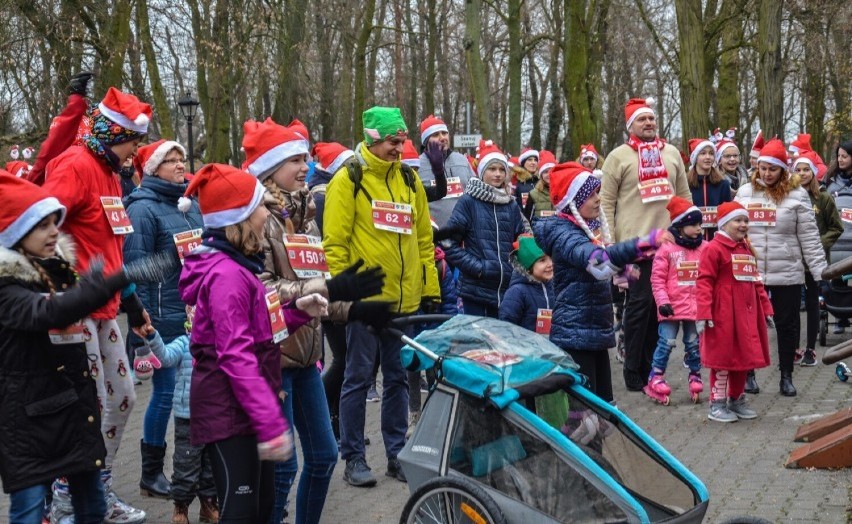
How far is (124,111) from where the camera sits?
6.09 meters

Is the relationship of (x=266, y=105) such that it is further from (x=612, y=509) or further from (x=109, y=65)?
(x=612, y=509)

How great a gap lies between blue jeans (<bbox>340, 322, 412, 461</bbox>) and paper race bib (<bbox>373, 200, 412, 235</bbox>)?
0.60 metres

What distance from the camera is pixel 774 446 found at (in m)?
7.91

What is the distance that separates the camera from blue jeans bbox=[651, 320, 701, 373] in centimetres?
953

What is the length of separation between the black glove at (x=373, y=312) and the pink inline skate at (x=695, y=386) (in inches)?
210

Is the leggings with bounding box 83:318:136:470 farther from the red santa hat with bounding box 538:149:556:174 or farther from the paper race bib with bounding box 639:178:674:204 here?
the red santa hat with bounding box 538:149:556:174

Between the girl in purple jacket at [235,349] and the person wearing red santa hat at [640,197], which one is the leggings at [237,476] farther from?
the person wearing red santa hat at [640,197]

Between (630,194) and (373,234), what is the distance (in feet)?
12.0

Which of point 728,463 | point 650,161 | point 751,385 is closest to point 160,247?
point 728,463

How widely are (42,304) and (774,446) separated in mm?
5349

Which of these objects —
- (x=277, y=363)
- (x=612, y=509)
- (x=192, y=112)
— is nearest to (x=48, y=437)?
(x=277, y=363)

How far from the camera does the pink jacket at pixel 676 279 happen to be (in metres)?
9.38

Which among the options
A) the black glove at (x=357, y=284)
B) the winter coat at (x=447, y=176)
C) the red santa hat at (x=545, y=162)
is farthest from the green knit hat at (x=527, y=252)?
the red santa hat at (x=545, y=162)

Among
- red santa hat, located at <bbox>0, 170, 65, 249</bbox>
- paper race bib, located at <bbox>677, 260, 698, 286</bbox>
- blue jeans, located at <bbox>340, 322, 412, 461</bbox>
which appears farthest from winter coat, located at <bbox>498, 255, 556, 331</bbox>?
red santa hat, located at <bbox>0, 170, 65, 249</bbox>
